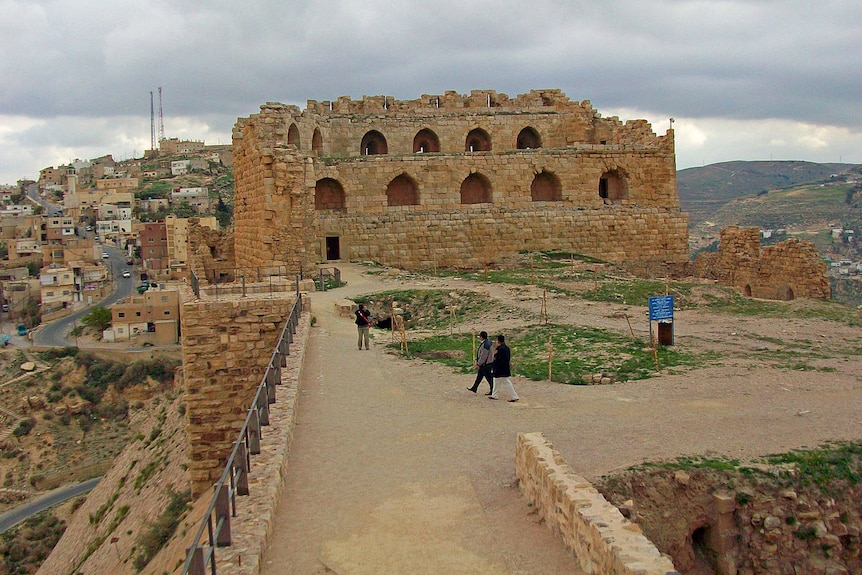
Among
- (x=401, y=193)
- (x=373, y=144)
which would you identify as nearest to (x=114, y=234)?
(x=373, y=144)

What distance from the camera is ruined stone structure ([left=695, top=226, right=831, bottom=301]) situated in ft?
71.2

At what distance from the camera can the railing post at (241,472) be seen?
6.14 meters

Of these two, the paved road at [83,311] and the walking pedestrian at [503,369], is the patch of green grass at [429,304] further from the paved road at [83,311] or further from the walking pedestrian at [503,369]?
the paved road at [83,311]

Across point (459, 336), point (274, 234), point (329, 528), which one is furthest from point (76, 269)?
point (329, 528)

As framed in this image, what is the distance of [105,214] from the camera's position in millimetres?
112062

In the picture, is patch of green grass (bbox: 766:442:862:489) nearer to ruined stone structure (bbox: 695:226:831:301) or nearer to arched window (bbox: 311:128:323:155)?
ruined stone structure (bbox: 695:226:831:301)

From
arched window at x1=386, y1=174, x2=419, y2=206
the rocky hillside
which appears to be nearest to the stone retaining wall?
the rocky hillside

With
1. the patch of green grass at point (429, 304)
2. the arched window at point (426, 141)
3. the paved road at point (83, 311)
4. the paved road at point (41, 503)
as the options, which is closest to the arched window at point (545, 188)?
the arched window at point (426, 141)

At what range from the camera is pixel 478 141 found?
100 ft

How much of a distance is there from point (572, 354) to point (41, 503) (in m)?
28.9

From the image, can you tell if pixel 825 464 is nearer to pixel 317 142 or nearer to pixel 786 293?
pixel 786 293

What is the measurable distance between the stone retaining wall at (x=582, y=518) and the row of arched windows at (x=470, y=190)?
64.2ft

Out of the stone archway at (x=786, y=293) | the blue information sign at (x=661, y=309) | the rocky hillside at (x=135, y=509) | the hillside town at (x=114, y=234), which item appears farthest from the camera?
the hillside town at (x=114, y=234)

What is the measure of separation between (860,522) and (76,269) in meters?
84.3
